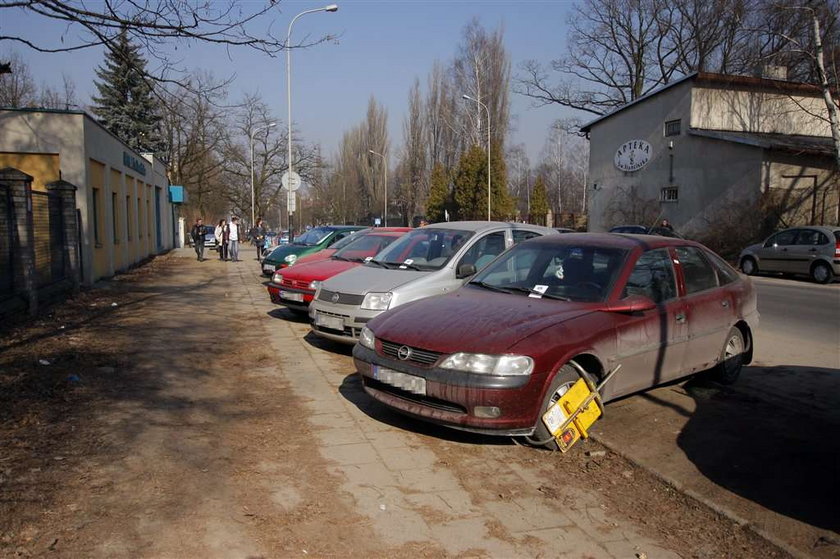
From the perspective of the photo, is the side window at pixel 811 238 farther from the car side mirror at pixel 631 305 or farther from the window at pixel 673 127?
the car side mirror at pixel 631 305

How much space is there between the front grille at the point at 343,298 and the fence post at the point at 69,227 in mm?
7698

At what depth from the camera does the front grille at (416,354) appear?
4953 millimetres

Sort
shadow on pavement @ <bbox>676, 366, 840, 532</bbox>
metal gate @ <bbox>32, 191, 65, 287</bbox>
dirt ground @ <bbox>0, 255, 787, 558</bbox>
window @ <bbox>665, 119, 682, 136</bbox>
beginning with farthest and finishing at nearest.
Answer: window @ <bbox>665, 119, 682, 136</bbox>, metal gate @ <bbox>32, 191, 65, 287</bbox>, shadow on pavement @ <bbox>676, 366, 840, 532</bbox>, dirt ground @ <bbox>0, 255, 787, 558</bbox>

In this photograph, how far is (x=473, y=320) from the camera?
5199mm

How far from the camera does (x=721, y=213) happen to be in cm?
2819

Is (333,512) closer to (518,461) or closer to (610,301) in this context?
(518,461)

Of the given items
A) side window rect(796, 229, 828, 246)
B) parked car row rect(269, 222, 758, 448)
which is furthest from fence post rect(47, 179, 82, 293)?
side window rect(796, 229, 828, 246)

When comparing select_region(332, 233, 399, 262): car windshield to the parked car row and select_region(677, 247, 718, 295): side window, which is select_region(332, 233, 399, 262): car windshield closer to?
the parked car row

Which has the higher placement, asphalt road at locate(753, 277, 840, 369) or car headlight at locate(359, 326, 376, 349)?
car headlight at locate(359, 326, 376, 349)

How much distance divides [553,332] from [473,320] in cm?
62

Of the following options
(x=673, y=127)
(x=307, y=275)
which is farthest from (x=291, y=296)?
(x=673, y=127)

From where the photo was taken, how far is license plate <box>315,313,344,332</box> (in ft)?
26.3

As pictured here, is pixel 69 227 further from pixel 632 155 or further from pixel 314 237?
pixel 632 155

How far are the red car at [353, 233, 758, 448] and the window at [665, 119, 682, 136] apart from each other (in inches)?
1026
